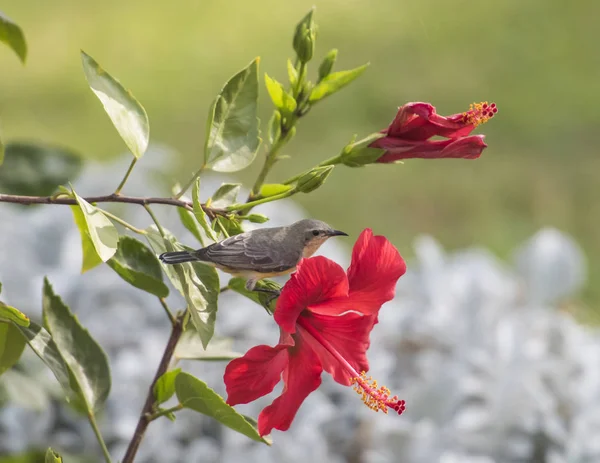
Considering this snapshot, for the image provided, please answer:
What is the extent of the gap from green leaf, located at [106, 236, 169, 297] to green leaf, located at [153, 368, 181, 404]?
10 centimetres

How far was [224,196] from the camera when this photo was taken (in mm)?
1078

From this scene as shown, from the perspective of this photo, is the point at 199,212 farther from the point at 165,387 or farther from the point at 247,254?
the point at 165,387

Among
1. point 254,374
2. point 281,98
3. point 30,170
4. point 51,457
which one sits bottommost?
point 51,457

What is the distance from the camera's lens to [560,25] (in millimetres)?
5941

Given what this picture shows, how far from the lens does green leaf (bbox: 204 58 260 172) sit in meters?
1.10

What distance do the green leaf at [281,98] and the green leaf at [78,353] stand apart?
37 cm

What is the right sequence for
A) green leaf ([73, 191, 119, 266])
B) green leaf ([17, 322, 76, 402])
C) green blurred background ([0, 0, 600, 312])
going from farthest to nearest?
green blurred background ([0, 0, 600, 312]) < green leaf ([17, 322, 76, 402]) < green leaf ([73, 191, 119, 266])

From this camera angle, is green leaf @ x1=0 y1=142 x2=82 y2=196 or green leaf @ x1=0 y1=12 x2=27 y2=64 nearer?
green leaf @ x1=0 y1=12 x2=27 y2=64

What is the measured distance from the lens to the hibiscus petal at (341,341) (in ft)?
3.24

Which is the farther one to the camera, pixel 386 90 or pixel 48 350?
pixel 386 90

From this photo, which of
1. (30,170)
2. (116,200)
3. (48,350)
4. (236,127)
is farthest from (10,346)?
(30,170)

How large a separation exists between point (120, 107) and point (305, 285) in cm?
32

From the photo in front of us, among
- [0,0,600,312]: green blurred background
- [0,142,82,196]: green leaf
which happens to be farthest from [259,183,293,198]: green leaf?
[0,0,600,312]: green blurred background

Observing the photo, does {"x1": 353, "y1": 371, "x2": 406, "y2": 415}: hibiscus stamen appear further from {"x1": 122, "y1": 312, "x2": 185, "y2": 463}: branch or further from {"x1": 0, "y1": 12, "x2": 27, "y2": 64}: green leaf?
{"x1": 0, "y1": 12, "x2": 27, "y2": 64}: green leaf
